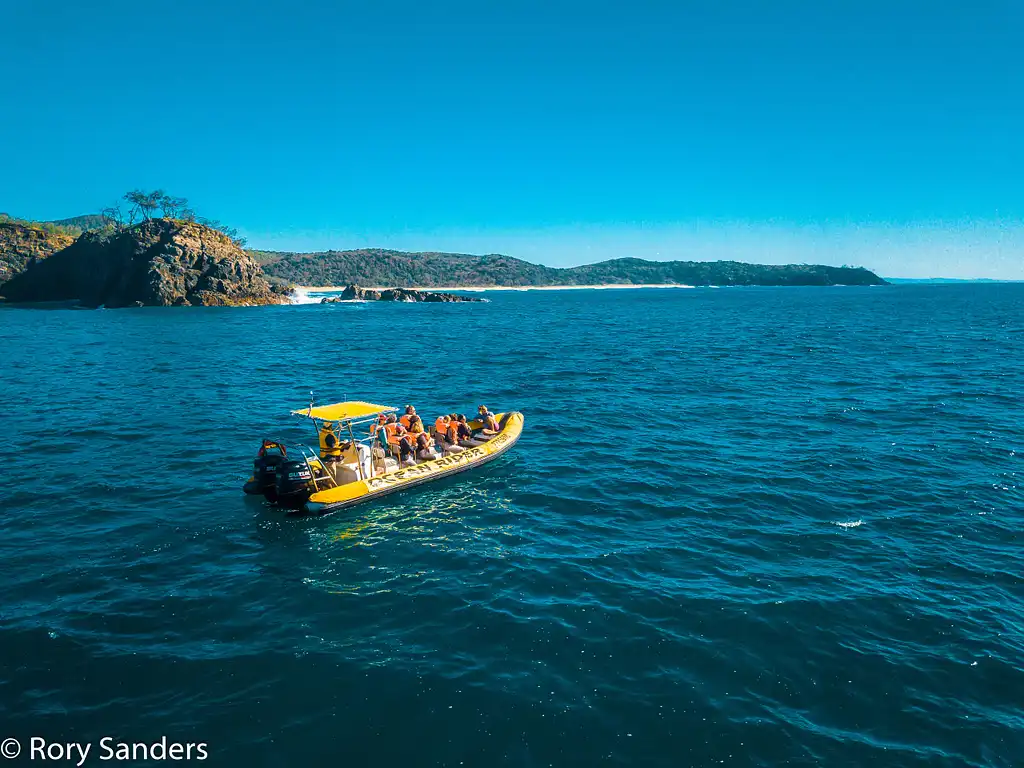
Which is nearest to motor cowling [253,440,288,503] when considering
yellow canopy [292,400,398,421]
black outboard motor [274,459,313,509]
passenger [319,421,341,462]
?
black outboard motor [274,459,313,509]

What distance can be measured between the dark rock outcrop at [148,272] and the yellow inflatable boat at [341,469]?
365ft

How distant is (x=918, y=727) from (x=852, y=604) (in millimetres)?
3427

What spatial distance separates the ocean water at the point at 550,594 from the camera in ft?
30.3

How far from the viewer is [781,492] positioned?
61.4 feet

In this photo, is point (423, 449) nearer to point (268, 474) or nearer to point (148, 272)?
point (268, 474)

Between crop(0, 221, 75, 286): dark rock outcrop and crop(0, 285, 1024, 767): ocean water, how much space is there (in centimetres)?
12803

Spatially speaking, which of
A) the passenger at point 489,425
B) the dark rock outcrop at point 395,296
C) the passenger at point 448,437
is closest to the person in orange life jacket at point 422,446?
the passenger at point 448,437

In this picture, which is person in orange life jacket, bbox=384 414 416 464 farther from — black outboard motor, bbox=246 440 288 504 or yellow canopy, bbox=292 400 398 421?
black outboard motor, bbox=246 440 288 504

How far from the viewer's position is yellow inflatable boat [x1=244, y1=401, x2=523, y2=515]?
667 inches

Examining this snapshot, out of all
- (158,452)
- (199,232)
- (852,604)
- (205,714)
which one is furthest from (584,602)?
(199,232)

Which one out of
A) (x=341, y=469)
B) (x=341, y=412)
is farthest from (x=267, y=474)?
(x=341, y=412)

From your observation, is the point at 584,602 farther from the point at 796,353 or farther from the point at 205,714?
the point at 796,353

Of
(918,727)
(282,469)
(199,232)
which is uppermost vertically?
(199,232)

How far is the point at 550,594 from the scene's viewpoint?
517 inches
